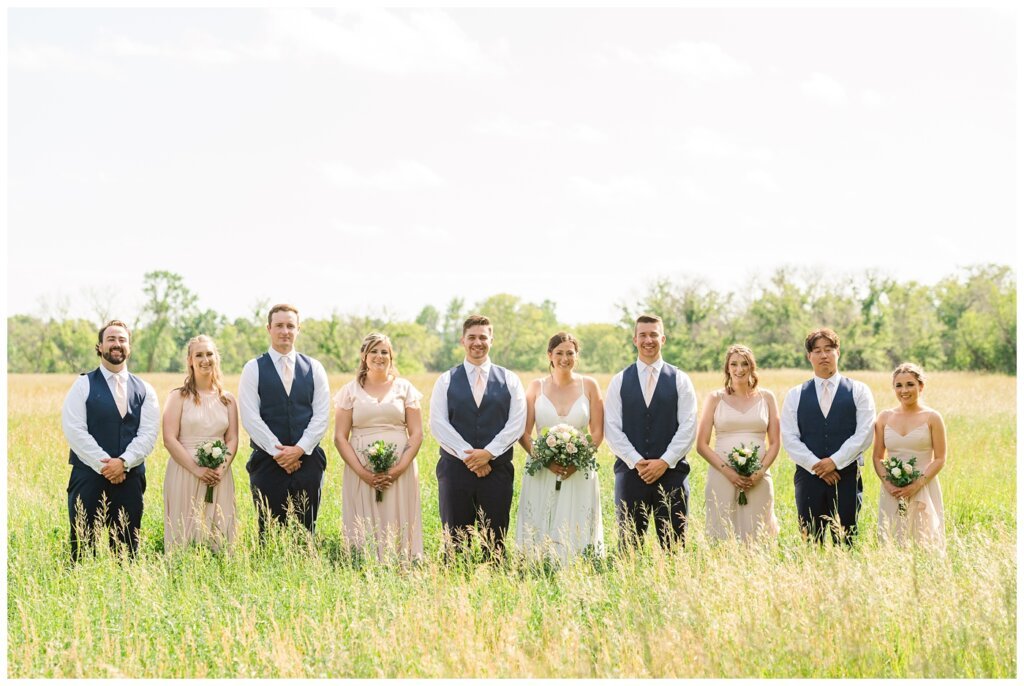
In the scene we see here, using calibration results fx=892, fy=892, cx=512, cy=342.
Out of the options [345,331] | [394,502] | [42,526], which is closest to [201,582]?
[394,502]

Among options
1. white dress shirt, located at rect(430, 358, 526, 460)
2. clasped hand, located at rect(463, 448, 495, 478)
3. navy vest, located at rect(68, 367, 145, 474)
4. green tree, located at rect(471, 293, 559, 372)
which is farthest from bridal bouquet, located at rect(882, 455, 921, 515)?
green tree, located at rect(471, 293, 559, 372)

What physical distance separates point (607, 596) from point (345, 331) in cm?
4696

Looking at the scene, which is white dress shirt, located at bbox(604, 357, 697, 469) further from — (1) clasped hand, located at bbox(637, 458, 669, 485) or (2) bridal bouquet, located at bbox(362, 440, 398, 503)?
(2) bridal bouquet, located at bbox(362, 440, 398, 503)

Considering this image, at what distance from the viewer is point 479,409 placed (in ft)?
23.7

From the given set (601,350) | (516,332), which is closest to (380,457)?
(516,332)

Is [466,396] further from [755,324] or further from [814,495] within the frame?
[755,324]

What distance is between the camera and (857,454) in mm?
7227

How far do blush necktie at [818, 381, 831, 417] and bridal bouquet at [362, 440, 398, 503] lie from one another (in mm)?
3516

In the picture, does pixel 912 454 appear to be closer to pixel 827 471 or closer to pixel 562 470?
pixel 827 471

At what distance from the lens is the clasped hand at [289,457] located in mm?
7254

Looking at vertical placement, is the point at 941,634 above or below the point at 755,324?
below

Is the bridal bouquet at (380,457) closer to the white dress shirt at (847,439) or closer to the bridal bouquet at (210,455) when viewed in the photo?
the bridal bouquet at (210,455)

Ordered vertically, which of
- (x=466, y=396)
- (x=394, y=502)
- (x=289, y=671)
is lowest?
(x=289, y=671)

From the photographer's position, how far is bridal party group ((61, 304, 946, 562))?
7184mm
